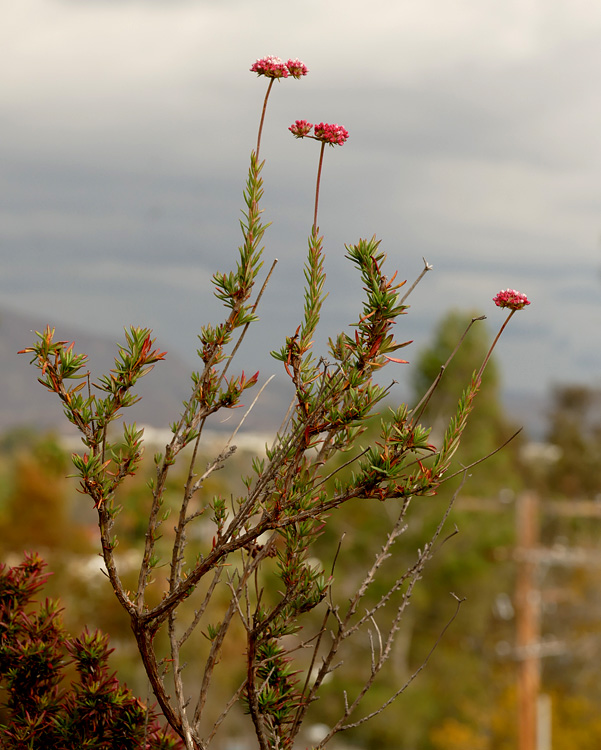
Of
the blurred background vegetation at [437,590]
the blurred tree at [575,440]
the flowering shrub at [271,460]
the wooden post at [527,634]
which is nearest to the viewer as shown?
the flowering shrub at [271,460]

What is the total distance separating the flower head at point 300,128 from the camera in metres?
2.13

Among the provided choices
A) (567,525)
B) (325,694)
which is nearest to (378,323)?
(325,694)

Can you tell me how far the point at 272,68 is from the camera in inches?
84.0

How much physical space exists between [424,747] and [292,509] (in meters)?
29.2

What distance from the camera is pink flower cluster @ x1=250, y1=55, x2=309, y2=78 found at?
6.98 ft

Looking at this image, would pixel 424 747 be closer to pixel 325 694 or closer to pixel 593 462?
pixel 325 694

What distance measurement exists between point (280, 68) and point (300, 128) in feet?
0.48

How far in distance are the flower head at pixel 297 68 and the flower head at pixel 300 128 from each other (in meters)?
0.11

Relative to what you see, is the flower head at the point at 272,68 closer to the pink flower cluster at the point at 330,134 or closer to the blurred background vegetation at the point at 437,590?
the pink flower cluster at the point at 330,134

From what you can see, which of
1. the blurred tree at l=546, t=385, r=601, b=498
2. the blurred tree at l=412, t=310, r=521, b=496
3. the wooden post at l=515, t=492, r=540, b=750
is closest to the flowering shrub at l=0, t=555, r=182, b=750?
the wooden post at l=515, t=492, r=540, b=750

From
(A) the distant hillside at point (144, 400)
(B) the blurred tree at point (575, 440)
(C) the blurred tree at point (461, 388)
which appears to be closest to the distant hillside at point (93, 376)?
(A) the distant hillside at point (144, 400)

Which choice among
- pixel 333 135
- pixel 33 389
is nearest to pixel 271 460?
pixel 333 135

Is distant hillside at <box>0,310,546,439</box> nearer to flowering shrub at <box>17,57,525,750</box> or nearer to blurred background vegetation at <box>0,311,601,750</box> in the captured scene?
flowering shrub at <box>17,57,525,750</box>

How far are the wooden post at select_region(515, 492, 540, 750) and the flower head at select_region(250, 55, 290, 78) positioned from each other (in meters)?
18.7
